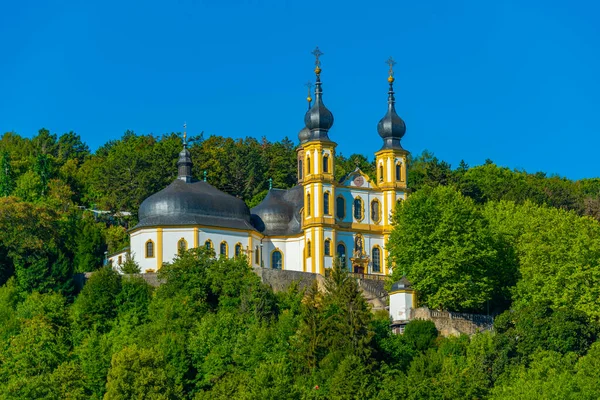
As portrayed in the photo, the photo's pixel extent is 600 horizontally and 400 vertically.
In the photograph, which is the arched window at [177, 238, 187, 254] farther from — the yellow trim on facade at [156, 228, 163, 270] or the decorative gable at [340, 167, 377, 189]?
the decorative gable at [340, 167, 377, 189]

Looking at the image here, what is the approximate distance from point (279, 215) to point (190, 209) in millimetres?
6288

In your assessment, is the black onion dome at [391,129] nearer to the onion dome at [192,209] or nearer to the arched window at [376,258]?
the arched window at [376,258]

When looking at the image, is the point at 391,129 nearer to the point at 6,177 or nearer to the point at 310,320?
the point at 310,320

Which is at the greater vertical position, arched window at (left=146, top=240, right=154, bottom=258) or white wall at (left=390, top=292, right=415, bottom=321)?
arched window at (left=146, top=240, right=154, bottom=258)

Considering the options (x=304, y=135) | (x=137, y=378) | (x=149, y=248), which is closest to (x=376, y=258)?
(x=304, y=135)

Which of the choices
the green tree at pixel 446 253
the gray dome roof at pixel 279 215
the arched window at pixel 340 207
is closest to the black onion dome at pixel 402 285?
the green tree at pixel 446 253

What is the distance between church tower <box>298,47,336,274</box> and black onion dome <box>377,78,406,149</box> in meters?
3.74

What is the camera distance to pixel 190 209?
90562 millimetres

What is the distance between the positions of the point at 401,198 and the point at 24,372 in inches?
1150

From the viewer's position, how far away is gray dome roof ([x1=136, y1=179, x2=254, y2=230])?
9025 cm

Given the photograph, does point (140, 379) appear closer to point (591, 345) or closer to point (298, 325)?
point (298, 325)

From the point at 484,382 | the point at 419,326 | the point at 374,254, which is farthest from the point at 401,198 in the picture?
the point at 484,382

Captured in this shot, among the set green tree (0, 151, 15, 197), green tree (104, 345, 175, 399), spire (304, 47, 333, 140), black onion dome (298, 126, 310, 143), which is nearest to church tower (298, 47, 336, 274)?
spire (304, 47, 333, 140)

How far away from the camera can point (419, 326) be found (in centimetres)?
7456
